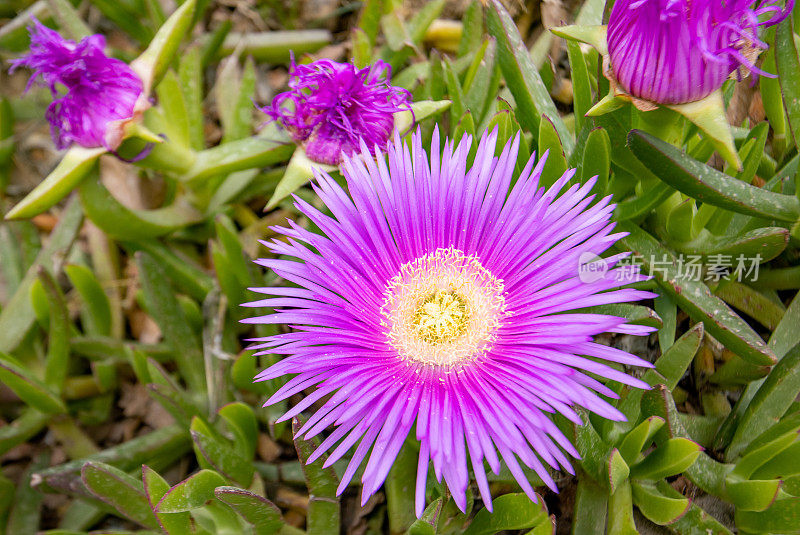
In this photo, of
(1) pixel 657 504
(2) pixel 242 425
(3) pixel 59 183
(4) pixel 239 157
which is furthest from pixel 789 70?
(3) pixel 59 183

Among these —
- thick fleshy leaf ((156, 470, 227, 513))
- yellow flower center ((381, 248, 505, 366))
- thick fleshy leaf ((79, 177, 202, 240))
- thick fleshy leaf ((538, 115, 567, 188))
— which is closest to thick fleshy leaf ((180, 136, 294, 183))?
thick fleshy leaf ((79, 177, 202, 240))

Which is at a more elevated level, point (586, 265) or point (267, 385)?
point (586, 265)

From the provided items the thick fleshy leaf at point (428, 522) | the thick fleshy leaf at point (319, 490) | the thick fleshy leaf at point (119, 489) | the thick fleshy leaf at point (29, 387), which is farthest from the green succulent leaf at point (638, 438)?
the thick fleshy leaf at point (29, 387)

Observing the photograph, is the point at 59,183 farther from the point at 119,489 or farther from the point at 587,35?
the point at 587,35

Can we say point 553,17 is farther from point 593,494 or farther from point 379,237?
point 593,494

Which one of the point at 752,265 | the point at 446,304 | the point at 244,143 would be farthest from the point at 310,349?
the point at 752,265

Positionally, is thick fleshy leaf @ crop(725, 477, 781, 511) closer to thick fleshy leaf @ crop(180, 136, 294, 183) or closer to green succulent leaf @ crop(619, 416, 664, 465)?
green succulent leaf @ crop(619, 416, 664, 465)
